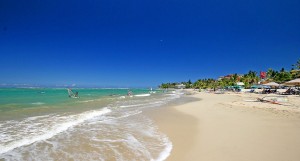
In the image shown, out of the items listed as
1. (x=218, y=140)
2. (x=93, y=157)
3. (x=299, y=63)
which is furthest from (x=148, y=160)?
(x=299, y=63)

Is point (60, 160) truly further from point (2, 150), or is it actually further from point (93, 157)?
point (2, 150)

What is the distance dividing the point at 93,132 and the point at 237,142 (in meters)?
5.56

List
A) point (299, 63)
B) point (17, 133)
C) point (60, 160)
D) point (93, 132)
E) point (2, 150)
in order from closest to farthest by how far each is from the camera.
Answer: point (60, 160) < point (2, 150) < point (17, 133) < point (93, 132) < point (299, 63)

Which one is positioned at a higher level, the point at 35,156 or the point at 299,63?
the point at 299,63

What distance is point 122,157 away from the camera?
5762mm

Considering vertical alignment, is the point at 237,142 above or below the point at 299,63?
below

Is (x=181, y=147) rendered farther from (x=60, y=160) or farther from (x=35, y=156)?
(x=35, y=156)

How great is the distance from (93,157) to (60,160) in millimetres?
818

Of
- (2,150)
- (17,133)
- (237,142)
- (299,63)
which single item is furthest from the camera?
(299,63)

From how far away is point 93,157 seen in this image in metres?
5.73

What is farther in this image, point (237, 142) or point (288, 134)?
point (288, 134)

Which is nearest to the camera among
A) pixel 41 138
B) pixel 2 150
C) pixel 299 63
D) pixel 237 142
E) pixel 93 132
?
pixel 2 150

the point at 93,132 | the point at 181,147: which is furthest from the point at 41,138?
the point at 181,147

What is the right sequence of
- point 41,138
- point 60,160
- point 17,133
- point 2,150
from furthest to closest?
point 17,133 → point 41,138 → point 2,150 → point 60,160
